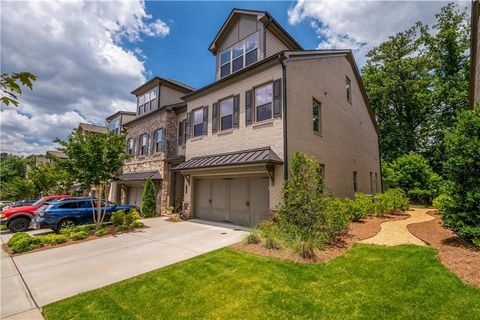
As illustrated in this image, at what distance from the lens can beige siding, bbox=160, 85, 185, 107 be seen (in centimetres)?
2020

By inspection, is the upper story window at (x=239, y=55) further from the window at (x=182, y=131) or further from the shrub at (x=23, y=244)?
the shrub at (x=23, y=244)

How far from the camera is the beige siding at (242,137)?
33.6 feet

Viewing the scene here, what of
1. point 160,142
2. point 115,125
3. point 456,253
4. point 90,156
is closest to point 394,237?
point 456,253

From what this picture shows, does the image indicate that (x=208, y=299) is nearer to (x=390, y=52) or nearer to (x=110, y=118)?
(x=110, y=118)

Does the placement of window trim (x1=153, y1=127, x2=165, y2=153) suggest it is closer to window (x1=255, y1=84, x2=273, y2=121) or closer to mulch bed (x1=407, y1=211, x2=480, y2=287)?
window (x1=255, y1=84, x2=273, y2=121)

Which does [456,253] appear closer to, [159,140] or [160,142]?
[160,142]

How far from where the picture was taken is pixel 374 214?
42.4ft

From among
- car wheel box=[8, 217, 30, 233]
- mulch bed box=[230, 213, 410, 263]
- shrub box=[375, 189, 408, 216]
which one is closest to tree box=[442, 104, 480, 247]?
mulch bed box=[230, 213, 410, 263]

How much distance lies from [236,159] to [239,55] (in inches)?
267

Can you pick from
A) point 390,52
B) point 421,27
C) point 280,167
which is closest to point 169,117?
point 280,167

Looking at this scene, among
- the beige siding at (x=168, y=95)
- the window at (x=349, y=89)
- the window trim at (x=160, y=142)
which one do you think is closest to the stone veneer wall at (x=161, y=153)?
the window trim at (x=160, y=142)

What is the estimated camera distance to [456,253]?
18.9 feet

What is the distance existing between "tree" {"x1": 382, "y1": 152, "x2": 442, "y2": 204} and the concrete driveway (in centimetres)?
1671

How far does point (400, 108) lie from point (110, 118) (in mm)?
33898
